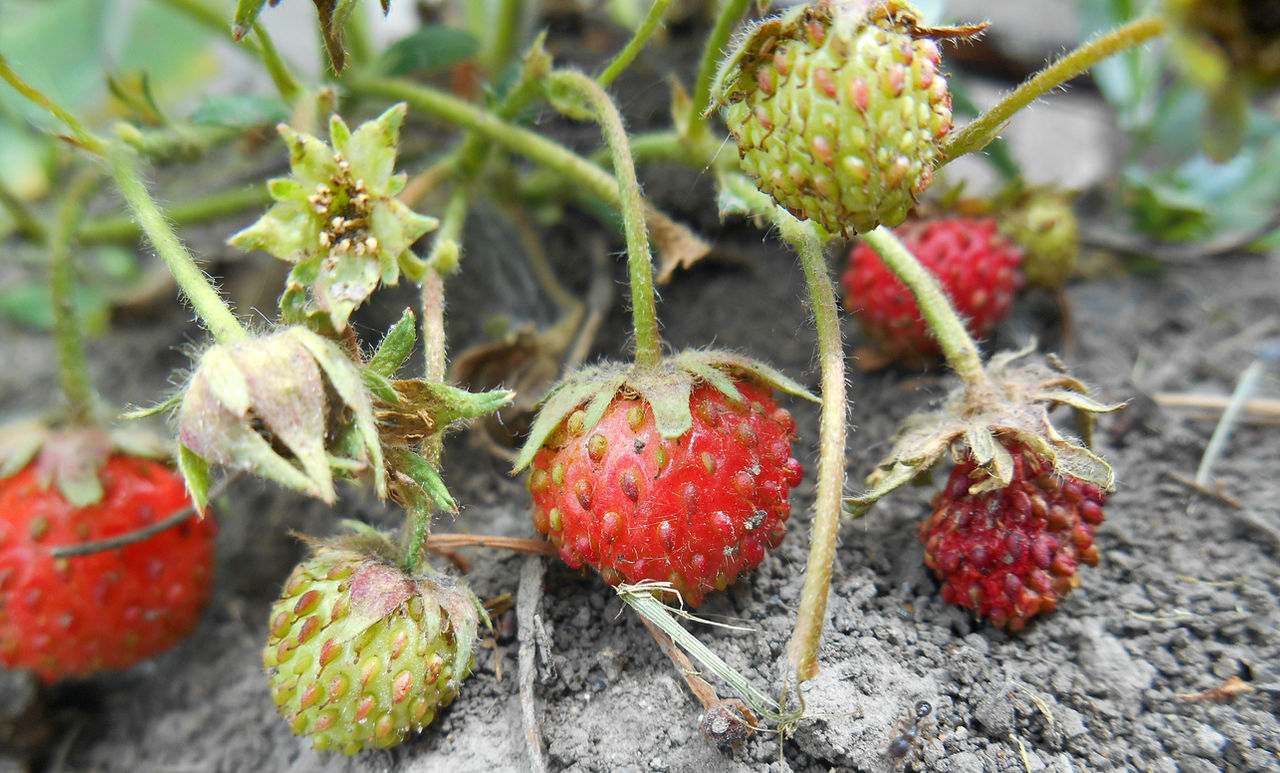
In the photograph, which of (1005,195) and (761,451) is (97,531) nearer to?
(761,451)

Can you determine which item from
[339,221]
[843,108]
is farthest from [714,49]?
[339,221]

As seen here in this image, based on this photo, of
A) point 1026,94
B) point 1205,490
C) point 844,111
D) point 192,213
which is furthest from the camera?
point 192,213

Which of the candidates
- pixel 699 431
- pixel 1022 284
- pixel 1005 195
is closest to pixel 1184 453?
pixel 1022 284

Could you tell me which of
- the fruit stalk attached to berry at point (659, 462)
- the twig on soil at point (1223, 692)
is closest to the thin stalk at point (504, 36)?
the fruit stalk attached to berry at point (659, 462)

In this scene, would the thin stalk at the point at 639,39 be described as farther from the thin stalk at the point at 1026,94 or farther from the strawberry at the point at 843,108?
the thin stalk at the point at 1026,94

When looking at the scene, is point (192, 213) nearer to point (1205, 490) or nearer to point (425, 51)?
point (425, 51)

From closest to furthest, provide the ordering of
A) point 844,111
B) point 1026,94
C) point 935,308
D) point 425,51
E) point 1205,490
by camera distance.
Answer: point 844,111 < point 1026,94 < point 935,308 < point 1205,490 < point 425,51
